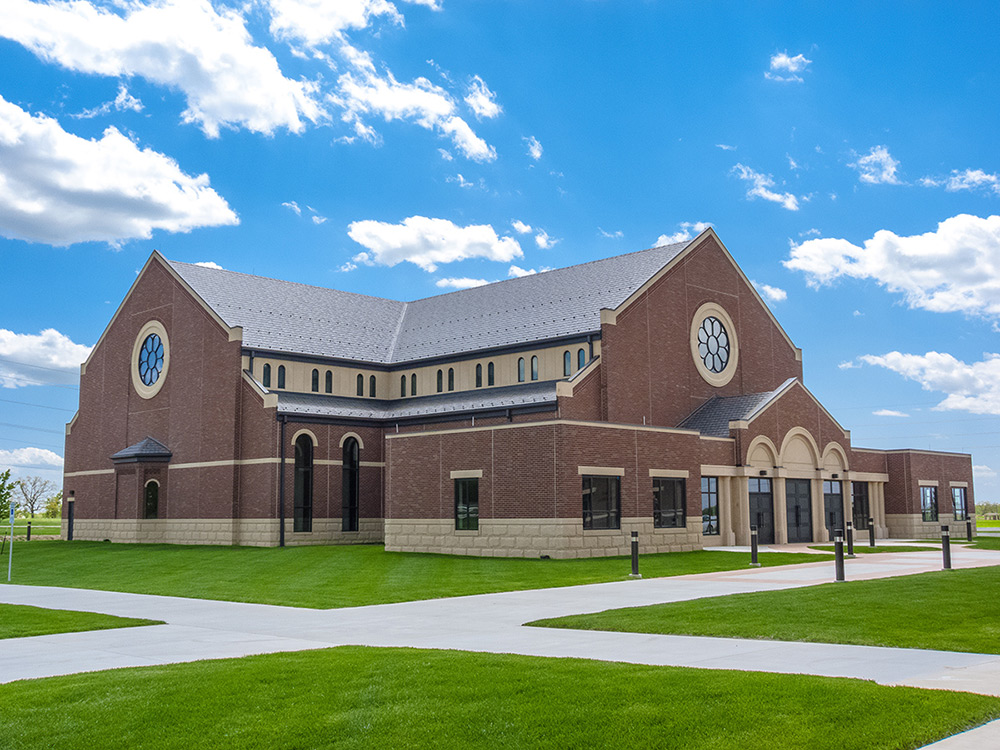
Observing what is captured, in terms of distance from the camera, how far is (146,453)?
50875mm

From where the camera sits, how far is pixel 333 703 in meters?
9.09

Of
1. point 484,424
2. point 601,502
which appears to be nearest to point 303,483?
point 484,424

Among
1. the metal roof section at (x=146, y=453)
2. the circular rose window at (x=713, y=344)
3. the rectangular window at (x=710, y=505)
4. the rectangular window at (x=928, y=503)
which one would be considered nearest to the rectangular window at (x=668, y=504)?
the rectangular window at (x=710, y=505)

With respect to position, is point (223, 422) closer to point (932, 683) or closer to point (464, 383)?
point (464, 383)

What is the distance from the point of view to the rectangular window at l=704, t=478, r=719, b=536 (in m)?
41.3

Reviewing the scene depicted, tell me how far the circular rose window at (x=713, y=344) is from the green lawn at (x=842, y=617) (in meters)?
28.7

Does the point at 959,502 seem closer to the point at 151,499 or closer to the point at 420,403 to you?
the point at 420,403

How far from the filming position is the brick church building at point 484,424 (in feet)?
120

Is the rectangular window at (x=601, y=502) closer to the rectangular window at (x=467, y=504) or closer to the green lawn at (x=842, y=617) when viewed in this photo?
the rectangular window at (x=467, y=504)

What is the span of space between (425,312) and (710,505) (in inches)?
937

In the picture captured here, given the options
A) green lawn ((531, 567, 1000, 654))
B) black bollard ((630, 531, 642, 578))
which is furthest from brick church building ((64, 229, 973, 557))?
green lawn ((531, 567, 1000, 654))

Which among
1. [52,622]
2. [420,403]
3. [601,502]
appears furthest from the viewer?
[420,403]

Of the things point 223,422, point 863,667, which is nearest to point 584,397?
point 223,422

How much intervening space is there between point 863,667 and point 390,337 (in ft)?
159
